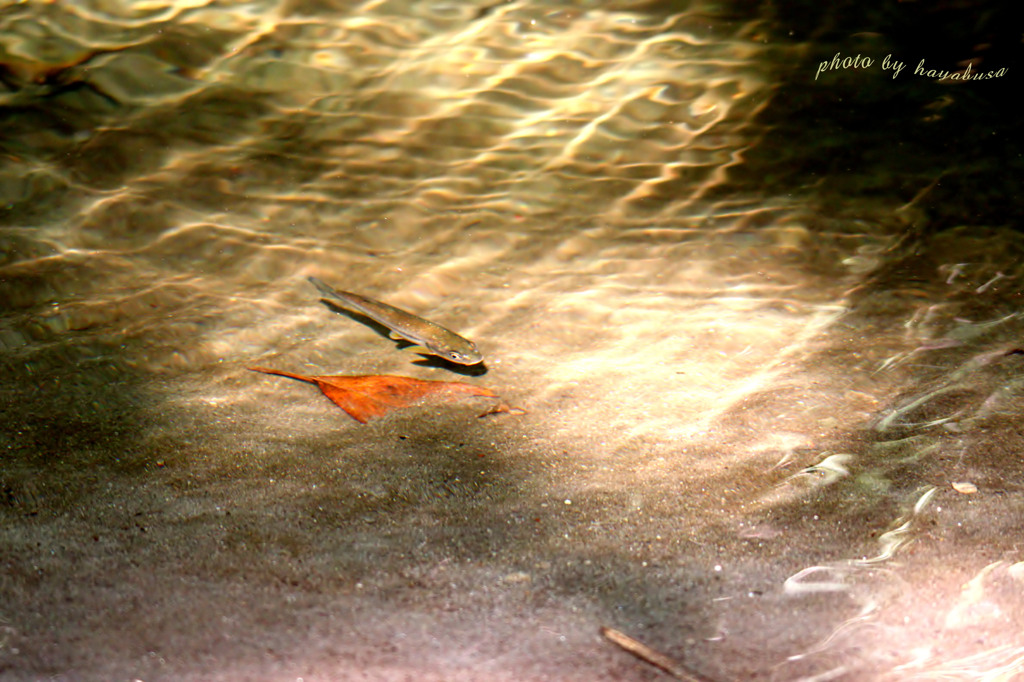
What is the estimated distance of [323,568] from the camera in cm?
202

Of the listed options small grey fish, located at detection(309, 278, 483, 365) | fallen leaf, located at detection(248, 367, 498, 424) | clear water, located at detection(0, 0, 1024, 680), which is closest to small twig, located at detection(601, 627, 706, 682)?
clear water, located at detection(0, 0, 1024, 680)

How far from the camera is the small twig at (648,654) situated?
1668 millimetres

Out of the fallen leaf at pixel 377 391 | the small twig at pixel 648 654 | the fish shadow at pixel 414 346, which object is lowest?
the fish shadow at pixel 414 346

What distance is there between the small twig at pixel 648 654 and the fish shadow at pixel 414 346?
5.55 feet

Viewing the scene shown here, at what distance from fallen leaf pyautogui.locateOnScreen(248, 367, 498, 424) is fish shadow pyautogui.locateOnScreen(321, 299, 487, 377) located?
6.0 inches

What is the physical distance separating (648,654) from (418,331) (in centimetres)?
196

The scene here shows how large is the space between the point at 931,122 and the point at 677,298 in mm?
2493

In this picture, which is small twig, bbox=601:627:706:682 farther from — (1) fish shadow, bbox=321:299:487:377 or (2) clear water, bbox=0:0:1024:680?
(1) fish shadow, bbox=321:299:487:377

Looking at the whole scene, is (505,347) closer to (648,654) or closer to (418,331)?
(418,331)

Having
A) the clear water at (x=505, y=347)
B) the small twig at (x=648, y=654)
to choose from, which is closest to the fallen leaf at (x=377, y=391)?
the clear water at (x=505, y=347)

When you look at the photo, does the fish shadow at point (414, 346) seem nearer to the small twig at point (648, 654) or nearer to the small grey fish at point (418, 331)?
the small grey fish at point (418, 331)

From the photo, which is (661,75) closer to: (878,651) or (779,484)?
(779,484)

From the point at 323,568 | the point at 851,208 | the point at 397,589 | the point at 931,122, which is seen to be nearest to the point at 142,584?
the point at 323,568

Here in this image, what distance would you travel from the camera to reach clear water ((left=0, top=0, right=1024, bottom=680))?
6.01 ft
